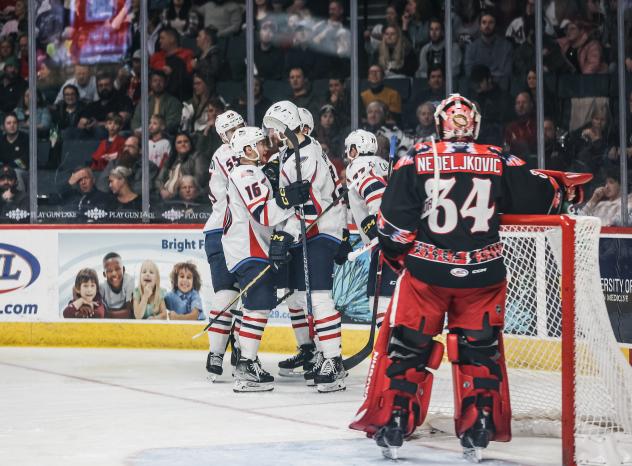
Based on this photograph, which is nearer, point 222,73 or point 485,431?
point 485,431

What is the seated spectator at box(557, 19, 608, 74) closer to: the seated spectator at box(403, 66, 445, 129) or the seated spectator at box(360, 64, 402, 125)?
the seated spectator at box(403, 66, 445, 129)

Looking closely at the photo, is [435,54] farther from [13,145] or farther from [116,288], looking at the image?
[13,145]

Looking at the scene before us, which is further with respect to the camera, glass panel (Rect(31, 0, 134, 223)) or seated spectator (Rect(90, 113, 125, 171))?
seated spectator (Rect(90, 113, 125, 171))

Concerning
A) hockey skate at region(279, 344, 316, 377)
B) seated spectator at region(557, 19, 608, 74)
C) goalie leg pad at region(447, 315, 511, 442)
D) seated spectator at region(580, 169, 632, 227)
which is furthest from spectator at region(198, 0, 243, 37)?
goalie leg pad at region(447, 315, 511, 442)

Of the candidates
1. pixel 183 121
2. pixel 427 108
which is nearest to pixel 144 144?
pixel 183 121

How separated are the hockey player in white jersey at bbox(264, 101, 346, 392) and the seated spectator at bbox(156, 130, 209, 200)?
113 inches

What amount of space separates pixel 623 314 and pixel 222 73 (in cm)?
396

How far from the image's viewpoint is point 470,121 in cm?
426

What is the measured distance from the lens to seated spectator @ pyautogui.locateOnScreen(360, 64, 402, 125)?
8672 mm

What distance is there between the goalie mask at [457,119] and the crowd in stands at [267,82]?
3.87m

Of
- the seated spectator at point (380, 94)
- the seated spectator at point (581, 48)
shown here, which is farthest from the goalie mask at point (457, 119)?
the seated spectator at point (380, 94)

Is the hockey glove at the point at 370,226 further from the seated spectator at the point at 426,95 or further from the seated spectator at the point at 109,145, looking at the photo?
the seated spectator at the point at 109,145

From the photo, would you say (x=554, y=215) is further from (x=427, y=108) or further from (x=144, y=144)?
(x=144, y=144)

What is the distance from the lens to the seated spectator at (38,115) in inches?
357
